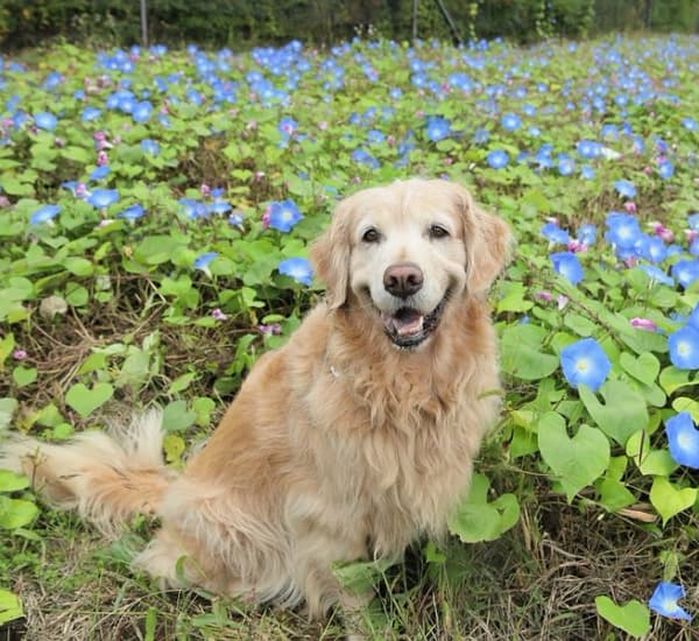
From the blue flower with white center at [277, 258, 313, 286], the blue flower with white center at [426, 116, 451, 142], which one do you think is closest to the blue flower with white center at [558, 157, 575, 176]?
the blue flower with white center at [426, 116, 451, 142]

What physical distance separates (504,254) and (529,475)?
0.69 metres

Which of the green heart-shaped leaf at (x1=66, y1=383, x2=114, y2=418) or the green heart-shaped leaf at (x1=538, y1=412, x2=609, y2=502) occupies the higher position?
the green heart-shaped leaf at (x1=538, y1=412, x2=609, y2=502)

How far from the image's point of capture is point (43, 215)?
3.36 m

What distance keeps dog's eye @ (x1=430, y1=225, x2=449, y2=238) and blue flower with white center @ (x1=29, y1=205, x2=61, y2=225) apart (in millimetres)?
2141

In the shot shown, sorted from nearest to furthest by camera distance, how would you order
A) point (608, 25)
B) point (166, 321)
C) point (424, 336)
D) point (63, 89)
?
point (424, 336) < point (166, 321) < point (63, 89) < point (608, 25)

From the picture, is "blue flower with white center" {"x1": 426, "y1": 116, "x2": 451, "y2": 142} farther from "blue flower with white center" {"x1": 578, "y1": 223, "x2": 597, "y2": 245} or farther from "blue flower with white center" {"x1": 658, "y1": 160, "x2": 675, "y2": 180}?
"blue flower with white center" {"x1": 578, "y1": 223, "x2": 597, "y2": 245}

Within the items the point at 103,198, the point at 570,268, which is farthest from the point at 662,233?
the point at 103,198

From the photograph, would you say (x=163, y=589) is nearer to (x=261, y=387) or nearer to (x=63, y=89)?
(x=261, y=387)

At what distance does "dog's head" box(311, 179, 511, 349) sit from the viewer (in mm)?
1907

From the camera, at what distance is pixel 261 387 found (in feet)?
7.64

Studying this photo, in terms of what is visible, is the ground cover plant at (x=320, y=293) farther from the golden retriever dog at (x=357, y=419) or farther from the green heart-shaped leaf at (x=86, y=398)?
the golden retriever dog at (x=357, y=419)

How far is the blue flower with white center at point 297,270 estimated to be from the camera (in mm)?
3014

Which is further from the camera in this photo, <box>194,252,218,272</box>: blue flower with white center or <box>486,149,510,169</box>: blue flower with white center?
A: <box>486,149,510,169</box>: blue flower with white center

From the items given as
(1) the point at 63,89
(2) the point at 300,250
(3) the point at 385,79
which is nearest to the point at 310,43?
(3) the point at 385,79
